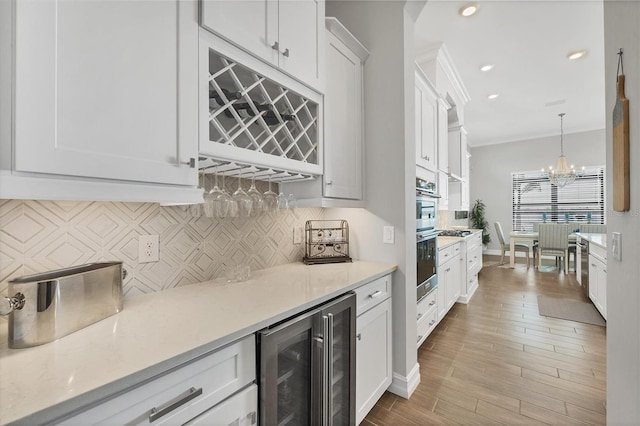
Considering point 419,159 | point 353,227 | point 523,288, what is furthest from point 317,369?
point 523,288

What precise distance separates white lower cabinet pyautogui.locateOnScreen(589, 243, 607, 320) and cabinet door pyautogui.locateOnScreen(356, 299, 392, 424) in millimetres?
2933

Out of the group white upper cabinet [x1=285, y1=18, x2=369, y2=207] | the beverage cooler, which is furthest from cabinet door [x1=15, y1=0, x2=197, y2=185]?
white upper cabinet [x1=285, y1=18, x2=369, y2=207]

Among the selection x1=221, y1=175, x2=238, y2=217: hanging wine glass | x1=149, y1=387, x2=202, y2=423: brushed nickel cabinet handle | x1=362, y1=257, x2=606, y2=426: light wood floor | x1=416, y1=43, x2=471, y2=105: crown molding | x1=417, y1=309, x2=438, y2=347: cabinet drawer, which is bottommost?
x1=362, y1=257, x2=606, y2=426: light wood floor

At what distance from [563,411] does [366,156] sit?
213 centimetres

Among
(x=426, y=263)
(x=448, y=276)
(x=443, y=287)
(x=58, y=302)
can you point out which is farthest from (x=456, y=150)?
(x=58, y=302)

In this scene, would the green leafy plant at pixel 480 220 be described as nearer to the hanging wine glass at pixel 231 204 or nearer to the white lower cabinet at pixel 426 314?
the white lower cabinet at pixel 426 314

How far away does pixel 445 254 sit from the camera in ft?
10.6

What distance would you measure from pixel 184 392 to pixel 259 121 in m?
1.16

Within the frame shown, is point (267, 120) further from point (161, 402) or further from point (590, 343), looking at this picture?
point (590, 343)

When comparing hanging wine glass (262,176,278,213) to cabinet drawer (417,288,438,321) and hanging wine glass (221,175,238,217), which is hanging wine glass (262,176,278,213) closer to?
hanging wine glass (221,175,238,217)

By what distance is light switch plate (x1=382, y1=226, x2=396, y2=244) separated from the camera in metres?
2.02

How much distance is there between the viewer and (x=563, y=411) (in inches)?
73.6

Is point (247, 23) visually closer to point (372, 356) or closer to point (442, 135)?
point (372, 356)

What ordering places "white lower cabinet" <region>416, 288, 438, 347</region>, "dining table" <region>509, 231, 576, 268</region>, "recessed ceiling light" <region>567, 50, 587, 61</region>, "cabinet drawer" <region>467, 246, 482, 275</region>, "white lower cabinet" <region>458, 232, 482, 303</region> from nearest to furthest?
"white lower cabinet" <region>416, 288, 438, 347</region> → "recessed ceiling light" <region>567, 50, 587, 61</region> → "white lower cabinet" <region>458, 232, 482, 303</region> → "cabinet drawer" <region>467, 246, 482, 275</region> → "dining table" <region>509, 231, 576, 268</region>
